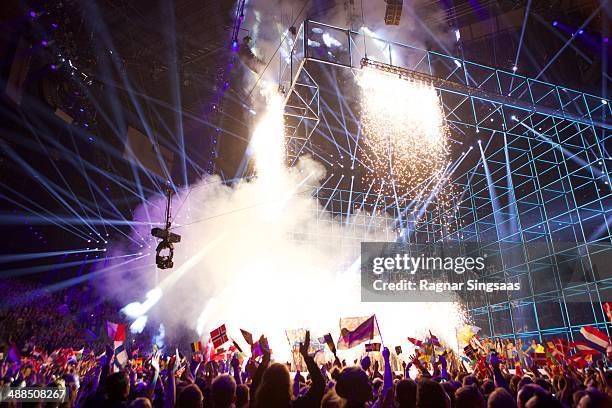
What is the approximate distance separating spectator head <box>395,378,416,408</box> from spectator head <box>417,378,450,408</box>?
0.29 ft

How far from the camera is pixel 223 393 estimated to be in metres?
2.02

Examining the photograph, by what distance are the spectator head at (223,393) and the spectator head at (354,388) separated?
61 cm

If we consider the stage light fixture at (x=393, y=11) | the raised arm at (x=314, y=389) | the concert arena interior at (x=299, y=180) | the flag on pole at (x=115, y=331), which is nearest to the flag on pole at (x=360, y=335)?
the concert arena interior at (x=299, y=180)

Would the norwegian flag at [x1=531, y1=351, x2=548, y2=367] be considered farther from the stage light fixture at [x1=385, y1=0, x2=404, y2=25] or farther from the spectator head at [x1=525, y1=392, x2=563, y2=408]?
the stage light fixture at [x1=385, y1=0, x2=404, y2=25]

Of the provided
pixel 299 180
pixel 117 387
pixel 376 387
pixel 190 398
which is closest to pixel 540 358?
pixel 376 387

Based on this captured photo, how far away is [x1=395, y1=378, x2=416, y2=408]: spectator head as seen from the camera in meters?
1.97

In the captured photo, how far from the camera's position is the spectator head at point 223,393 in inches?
78.9

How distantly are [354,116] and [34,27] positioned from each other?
948 cm

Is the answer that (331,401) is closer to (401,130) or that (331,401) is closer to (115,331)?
(115,331)

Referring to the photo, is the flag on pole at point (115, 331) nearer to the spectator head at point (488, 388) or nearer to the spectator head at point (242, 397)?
the spectator head at point (242, 397)

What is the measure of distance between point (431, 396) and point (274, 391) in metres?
0.77

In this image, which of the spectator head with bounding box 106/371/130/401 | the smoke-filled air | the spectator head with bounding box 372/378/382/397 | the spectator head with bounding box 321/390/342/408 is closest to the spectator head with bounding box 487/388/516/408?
the spectator head with bounding box 321/390/342/408

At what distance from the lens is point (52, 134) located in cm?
971

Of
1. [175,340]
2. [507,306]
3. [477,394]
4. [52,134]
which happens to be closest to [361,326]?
[477,394]
